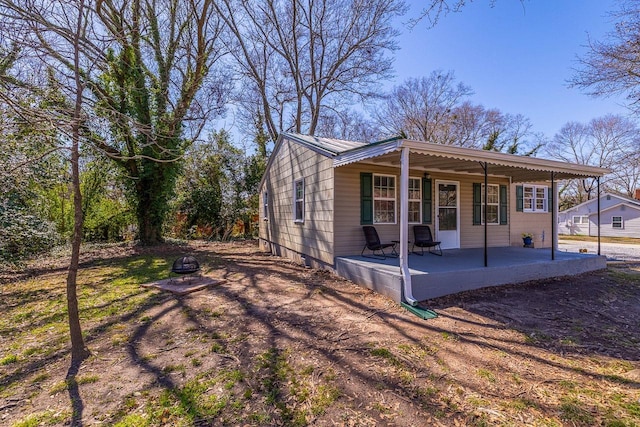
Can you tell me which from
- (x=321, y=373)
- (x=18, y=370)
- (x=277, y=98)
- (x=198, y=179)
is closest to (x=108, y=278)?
(x=18, y=370)

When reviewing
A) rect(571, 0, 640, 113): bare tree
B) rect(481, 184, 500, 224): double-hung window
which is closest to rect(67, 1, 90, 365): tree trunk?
rect(481, 184, 500, 224): double-hung window

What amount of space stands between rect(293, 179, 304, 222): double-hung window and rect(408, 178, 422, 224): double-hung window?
114 inches

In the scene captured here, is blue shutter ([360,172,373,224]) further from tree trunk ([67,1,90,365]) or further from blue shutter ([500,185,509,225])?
tree trunk ([67,1,90,365])

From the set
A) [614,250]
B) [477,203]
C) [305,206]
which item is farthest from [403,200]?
[614,250]

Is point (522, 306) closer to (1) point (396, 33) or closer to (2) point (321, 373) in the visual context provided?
(2) point (321, 373)

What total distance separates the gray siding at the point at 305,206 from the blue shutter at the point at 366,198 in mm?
784

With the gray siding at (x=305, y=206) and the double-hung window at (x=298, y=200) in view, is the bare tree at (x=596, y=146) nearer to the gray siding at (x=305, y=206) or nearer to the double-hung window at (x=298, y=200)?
the gray siding at (x=305, y=206)

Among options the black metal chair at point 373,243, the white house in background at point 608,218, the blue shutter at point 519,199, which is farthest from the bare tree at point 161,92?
the white house in background at point 608,218

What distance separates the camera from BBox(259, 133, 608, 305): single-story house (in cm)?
553

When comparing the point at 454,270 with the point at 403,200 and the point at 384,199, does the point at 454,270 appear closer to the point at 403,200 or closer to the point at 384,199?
the point at 403,200

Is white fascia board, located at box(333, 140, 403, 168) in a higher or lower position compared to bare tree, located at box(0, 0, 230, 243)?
lower

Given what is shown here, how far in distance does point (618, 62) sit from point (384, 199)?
8.82 meters

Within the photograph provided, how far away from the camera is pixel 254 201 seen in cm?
1670

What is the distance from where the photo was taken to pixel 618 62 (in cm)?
934
